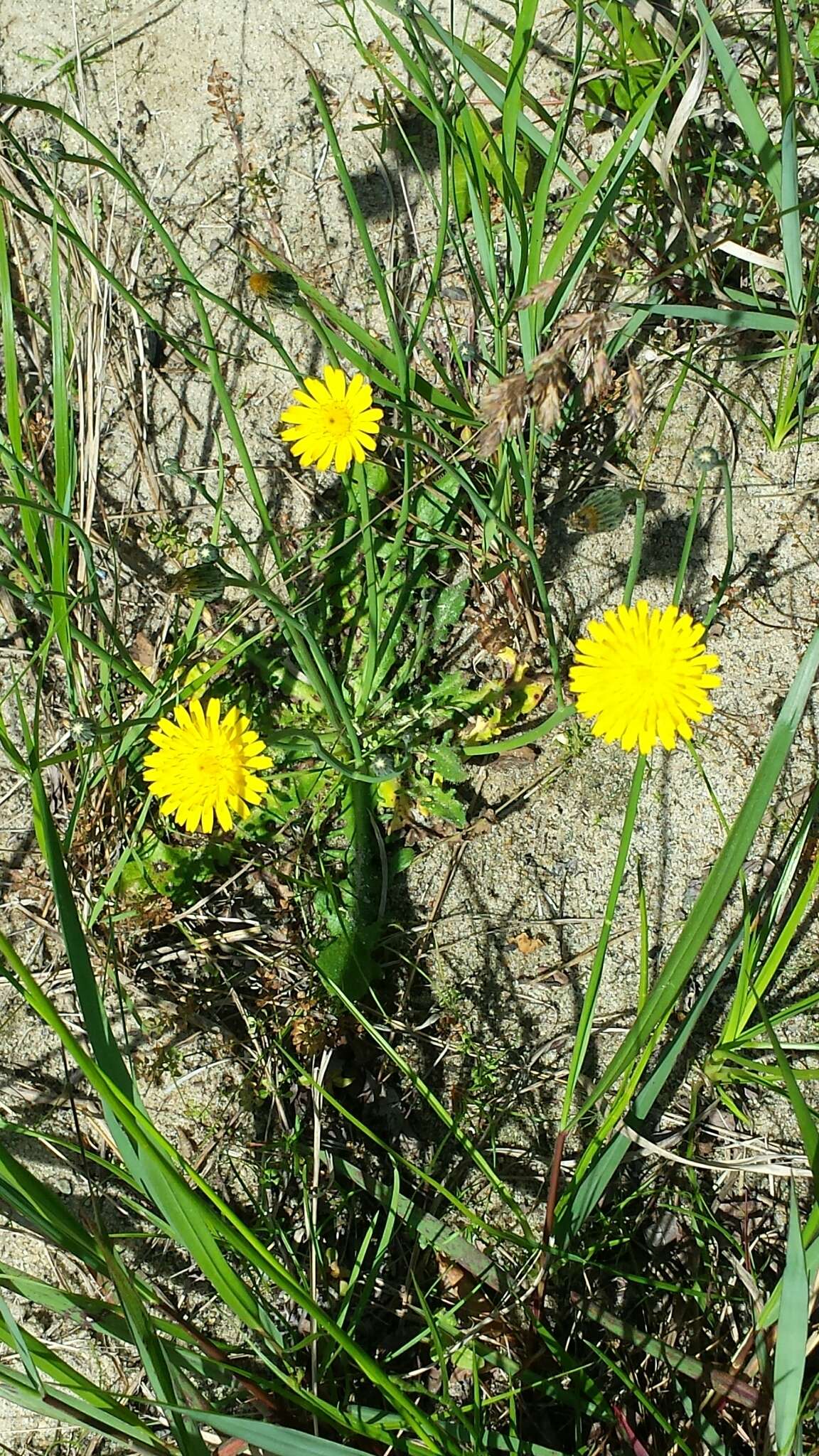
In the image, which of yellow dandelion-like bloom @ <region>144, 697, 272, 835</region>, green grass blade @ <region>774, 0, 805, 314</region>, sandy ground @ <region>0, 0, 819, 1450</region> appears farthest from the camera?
sandy ground @ <region>0, 0, 819, 1450</region>

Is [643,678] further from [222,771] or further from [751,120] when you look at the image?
[751,120]

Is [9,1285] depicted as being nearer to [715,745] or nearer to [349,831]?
[349,831]

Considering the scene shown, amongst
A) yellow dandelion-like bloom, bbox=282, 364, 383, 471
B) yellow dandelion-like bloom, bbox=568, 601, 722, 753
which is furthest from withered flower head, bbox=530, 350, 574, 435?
yellow dandelion-like bloom, bbox=282, 364, 383, 471

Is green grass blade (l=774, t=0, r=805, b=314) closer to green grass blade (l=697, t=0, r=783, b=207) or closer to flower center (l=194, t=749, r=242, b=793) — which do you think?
green grass blade (l=697, t=0, r=783, b=207)

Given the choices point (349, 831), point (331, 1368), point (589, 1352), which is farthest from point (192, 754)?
point (589, 1352)

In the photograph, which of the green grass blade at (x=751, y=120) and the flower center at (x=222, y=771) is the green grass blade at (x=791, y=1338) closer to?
the flower center at (x=222, y=771)

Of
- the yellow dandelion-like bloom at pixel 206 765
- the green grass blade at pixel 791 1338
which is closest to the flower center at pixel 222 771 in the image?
the yellow dandelion-like bloom at pixel 206 765

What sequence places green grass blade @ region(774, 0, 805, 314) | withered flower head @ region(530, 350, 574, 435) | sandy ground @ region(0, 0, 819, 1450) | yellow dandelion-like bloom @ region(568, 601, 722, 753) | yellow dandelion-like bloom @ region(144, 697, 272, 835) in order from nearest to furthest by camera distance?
withered flower head @ region(530, 350, 574, 435)
yellow dandelion-like bloom @ region(568, 601, 722, 753)
green grass blade @ region(774, 0, 805, 314)
yellow dandelion-like bloom @ region(144, 697, 272, 835)
sandy ground @ region(0, 0, 819, 1450)
